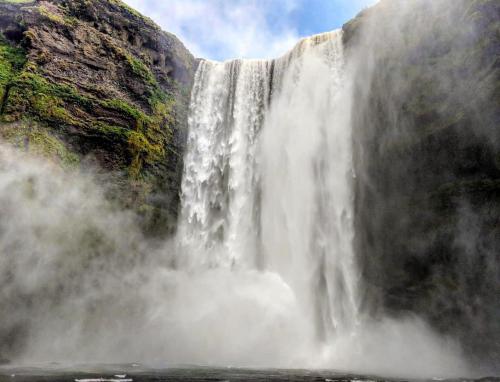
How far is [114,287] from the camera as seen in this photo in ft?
60.3

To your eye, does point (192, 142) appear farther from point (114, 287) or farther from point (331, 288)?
point (331, 288)

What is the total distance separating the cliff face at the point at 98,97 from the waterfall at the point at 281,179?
5.83ft

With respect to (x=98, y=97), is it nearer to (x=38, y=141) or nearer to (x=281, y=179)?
(x=38, y=141)

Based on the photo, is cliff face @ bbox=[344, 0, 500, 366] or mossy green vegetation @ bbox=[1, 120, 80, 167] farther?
mossy green vegetation @ bbox=[1, 120, 80, 167]

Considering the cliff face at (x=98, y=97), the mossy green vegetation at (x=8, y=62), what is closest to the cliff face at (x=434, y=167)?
the cliff face at (x=98, y=97)

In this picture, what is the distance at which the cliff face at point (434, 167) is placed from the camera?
575 inches

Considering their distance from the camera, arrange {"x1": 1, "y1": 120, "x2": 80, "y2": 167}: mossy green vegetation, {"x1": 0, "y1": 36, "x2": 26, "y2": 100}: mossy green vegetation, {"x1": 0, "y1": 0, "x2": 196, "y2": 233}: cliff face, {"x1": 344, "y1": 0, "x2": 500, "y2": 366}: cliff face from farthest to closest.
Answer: {"x1": 0, "y1": 0, "x2": 196, "y2": 233}: cliff face, {"x1": 0, "y1": 36, "x2": 26, "y2": 100}: mossy green vegetation, {"x1": 1, "y1": 120, "x2": 80, "y2": 167}: mossy green vegetation, {"x1": 344, "y1": 0, "x2": 500, "y2": 366}: cliff face

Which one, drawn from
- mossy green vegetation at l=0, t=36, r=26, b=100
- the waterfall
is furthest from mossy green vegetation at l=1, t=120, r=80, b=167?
the waterfall

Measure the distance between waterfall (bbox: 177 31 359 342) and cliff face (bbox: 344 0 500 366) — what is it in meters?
1.20

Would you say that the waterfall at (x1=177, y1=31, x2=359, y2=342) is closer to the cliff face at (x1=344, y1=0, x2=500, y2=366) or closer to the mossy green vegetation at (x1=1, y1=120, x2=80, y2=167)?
the cliff face at (x1=344, y1=0, x2=500, y2=366)

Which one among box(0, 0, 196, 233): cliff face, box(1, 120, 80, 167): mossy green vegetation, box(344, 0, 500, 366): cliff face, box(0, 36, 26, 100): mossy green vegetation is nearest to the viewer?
box(344, 0, 500, 366): cliff face

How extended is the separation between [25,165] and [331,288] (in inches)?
557

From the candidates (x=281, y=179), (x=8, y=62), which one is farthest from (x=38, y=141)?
(x=281, y=179)

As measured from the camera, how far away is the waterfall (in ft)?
60.5
